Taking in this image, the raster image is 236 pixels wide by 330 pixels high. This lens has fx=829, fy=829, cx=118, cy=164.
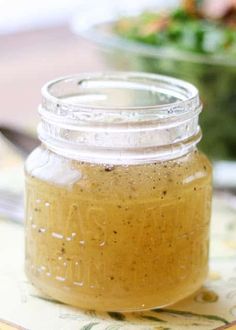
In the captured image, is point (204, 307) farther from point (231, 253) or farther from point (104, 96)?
point (104, 96)

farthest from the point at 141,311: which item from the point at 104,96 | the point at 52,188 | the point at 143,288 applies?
the point at 104,96

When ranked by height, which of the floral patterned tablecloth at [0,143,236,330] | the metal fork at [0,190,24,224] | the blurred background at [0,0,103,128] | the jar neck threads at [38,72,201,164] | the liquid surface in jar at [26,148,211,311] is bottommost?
the blurred background at [0,0,103,128]

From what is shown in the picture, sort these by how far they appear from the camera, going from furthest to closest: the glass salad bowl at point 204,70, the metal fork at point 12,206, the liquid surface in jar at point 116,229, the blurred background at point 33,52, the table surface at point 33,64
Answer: the blurred background at point 33,52
the table surface at point 33,64
the glass salad bowl at point 204,70
the metal fork at point 12,206
the liquid surface in jar at point 116,229

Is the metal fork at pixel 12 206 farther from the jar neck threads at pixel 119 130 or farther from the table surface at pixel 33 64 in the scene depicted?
the table surface at pixel 33 64

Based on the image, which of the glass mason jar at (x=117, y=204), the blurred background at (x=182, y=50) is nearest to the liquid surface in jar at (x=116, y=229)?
the glass mason jar at (x=117, y=204)

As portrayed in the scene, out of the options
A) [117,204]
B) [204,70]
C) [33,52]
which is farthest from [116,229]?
[33,52]

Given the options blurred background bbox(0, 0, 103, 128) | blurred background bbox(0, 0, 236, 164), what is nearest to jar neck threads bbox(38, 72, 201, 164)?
blurred background bbox(0, 0, 236, 164)

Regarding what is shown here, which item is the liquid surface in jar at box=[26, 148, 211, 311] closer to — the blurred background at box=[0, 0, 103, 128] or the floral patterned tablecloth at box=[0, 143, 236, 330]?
the floral patterned tablecloth at box=[0, 143, 236, 330]
